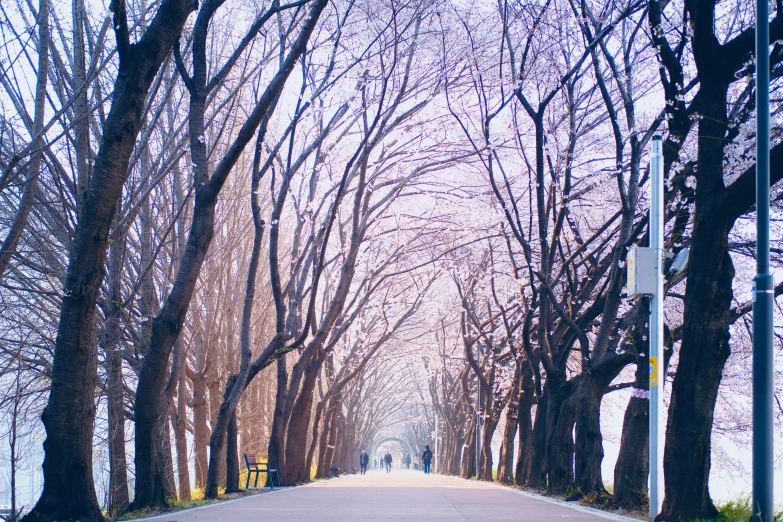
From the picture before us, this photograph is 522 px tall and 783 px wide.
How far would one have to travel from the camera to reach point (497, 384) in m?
38.4

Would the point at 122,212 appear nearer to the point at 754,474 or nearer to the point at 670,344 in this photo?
the point at 670,344

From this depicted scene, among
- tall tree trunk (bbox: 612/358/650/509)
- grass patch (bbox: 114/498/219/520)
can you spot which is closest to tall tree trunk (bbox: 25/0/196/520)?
grass patch (bbox: 114/498/219/520)

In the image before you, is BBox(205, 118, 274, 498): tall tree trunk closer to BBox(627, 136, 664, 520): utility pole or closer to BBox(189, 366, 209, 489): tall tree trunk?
→ BBox(189, 366, 209, 489): tall tree trunk

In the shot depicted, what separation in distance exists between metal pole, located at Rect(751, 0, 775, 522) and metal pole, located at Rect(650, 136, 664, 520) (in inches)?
101

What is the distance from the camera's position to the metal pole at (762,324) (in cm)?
814

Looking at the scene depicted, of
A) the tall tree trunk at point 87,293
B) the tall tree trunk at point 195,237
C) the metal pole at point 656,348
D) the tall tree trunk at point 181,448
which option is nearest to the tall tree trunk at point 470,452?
the tall tree trunk at point 181,448

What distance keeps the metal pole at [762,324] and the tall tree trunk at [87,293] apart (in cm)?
608

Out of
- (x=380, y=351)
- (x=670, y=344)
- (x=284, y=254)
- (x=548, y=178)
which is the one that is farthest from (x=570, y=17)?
(x=380, y=351)

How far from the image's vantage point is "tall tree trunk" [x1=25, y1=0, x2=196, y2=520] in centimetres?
898

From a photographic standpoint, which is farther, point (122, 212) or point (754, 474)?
point (122, 212)

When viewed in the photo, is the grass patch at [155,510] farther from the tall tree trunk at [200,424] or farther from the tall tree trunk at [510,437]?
the tall tree trunk at [510,437]

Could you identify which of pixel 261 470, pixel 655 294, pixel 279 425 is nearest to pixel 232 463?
pixel 261 470

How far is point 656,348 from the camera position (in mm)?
11016

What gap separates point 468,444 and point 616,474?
93.8 ft
